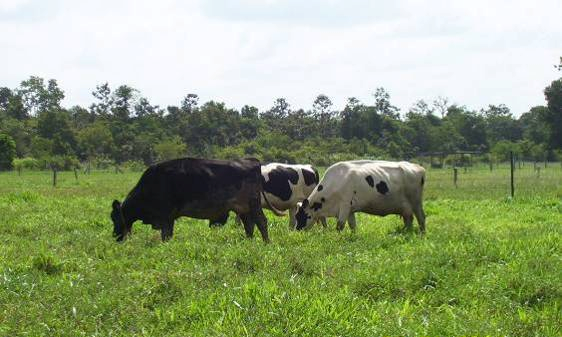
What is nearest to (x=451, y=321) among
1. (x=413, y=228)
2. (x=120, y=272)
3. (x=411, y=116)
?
(x=120, y=272)

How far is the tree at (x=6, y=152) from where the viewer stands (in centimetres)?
6017

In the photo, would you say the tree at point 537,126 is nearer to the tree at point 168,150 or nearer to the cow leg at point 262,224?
the tree at point 168,150

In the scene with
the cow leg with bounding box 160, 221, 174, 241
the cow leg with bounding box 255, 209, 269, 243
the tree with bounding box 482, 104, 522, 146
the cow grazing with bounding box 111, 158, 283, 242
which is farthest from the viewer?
the tree with bounding box 482, 104, 522, 146

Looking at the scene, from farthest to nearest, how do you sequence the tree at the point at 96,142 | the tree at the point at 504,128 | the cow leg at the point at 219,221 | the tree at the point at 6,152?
the tree at the point at 504,128
the tree at the point at 96,142
the tree at the point at 6,152
the cow leg at the point at 219,221

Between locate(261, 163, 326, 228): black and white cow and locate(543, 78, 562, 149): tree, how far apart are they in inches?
2026

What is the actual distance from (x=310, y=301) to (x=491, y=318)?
67.0 inches

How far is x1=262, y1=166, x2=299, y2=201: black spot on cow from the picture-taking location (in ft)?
49.7

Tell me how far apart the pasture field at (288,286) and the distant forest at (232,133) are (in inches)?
2138

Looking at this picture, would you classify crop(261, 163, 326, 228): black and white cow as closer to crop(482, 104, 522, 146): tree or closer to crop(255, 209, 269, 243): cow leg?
crop(255, 209, 269, 243): cow leg

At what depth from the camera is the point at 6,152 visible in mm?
60531

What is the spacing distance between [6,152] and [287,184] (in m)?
52.0

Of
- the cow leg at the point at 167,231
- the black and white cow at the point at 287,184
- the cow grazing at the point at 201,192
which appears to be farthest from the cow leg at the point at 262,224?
the black and white cow at the point at 287,184

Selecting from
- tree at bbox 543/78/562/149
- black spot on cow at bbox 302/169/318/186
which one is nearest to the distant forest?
tree at bbox 543/78/562/149

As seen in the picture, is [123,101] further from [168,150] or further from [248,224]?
[248,224]
